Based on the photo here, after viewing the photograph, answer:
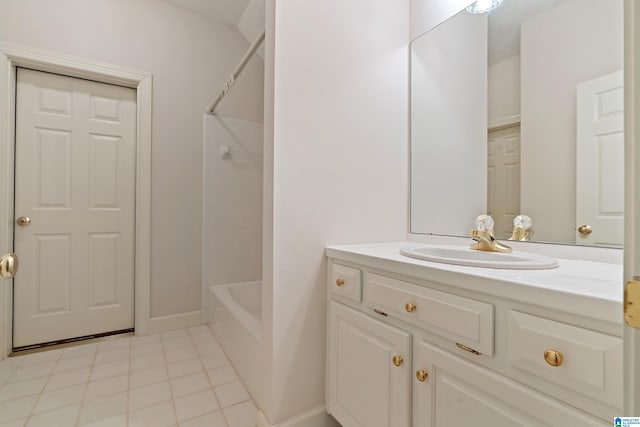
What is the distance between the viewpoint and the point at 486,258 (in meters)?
1.01

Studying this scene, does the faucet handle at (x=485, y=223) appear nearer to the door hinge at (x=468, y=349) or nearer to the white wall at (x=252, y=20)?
the door hinge at (x=468, y=349)

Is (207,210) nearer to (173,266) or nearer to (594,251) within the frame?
(173,266)

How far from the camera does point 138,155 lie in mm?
2146

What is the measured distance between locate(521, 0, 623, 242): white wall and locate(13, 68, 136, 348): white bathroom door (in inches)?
101

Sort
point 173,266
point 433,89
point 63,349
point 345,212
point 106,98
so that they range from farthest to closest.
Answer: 1. point 173,266
2. point 106,98
3. point 63,349
4. point 433,89
5. point 345,212

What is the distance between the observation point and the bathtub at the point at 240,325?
1331 mm

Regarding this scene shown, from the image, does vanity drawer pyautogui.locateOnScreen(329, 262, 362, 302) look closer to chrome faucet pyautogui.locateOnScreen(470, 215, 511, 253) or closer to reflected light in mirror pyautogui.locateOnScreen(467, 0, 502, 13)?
chrome faucet pyautogui.locateOnScreen(470, 215, 511, 253)

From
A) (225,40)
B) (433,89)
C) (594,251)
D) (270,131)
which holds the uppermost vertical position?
(225,40)

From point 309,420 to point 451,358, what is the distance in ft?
2.46

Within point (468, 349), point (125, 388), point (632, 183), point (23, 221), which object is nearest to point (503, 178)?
point (468, 349)

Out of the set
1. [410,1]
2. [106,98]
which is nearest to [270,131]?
[410,1]

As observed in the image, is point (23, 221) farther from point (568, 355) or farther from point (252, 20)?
point (568, 355)

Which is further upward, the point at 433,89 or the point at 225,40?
the point at 225,40

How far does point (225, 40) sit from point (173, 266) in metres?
2.00
